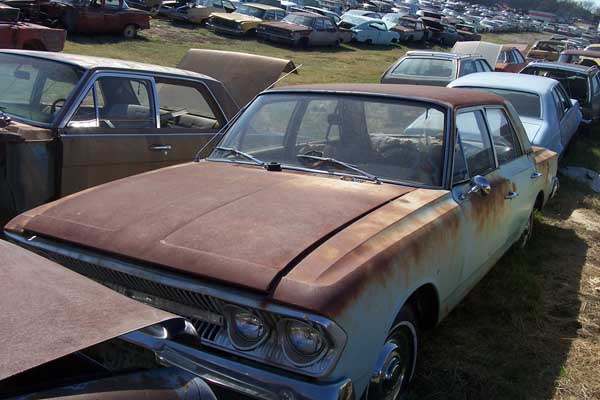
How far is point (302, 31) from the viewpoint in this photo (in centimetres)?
2823

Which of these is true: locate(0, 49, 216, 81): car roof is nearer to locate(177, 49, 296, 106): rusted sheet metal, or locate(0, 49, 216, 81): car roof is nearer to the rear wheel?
locate(177, 49, 296, 106): rusted sheet metal

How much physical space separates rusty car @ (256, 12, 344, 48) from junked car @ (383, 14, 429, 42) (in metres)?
7.22

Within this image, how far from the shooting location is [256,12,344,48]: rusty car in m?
27.8

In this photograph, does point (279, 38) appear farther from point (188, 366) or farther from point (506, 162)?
point (188, 366)

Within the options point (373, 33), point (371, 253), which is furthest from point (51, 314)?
point (373, 33)

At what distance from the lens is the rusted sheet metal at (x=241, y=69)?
→ 707 cm

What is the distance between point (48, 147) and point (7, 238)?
1569 mm

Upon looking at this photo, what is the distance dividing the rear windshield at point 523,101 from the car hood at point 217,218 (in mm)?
5730

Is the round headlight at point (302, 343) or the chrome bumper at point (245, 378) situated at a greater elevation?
the round headlight at point (302, 343)

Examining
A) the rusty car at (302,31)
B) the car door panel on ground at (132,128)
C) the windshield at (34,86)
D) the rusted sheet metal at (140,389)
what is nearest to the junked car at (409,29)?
the rusty car at (302,31)

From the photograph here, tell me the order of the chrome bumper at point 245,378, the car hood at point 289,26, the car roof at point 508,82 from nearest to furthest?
1. the chrome bumper at point 245,378
2. the car roof at point 508,82
3. the car hood at point 289,26

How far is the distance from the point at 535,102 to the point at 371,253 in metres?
6.87

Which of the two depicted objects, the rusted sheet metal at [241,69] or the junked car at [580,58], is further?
the junked car at [580,58]

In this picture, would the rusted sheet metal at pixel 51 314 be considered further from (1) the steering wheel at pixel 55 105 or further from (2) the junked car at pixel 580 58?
(2) the junked car at pixel 580 58
